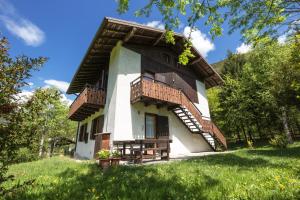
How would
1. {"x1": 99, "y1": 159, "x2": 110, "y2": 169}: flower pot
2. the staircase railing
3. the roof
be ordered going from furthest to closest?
the staircase railing < the roof < {"x1": 99, "y1": 159, "x2": 110, "y2": 169}: flower pot

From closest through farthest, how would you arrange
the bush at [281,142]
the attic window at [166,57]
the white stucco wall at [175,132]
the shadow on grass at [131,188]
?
the shadow on grass at [131,188]
the white stucco wall at [175,132]
the bush at [281,142]
the attic window at [166,57]

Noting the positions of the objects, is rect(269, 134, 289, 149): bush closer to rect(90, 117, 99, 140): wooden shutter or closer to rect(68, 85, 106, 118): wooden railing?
rect(68, 85, 106, 118): wooden railing

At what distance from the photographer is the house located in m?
11.1

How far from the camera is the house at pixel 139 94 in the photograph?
11133 millimetres

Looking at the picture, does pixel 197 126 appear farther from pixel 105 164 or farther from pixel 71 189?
pixel 71 189

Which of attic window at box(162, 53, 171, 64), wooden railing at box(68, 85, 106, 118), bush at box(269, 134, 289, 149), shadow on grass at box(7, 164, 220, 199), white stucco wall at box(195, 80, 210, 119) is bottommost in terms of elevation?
shadow on grass at box(7, 164, 220, 199)

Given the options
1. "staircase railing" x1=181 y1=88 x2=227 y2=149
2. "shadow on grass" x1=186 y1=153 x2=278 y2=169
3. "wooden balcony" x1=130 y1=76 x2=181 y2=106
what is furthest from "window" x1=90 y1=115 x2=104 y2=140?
"shadow on grass" x1=186 y1=153 x2=278 y2=169

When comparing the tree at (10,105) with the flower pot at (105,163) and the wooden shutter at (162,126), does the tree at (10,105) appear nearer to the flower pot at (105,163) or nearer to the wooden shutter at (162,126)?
the flower pot at (105,163)

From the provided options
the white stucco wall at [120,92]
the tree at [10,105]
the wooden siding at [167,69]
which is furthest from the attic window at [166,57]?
the tree at [10,105]

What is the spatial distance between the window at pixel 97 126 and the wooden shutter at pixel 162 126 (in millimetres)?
3870

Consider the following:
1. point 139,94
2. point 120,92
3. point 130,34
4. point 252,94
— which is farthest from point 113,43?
point 252,94

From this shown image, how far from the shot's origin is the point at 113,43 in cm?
1277

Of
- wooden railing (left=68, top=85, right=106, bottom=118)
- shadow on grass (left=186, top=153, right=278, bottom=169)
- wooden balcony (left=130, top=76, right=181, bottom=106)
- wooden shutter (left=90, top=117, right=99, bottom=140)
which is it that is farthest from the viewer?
wooden shutter (left=90, top=117, right=99, bottom=140)

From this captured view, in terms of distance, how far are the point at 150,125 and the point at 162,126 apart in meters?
1.00
